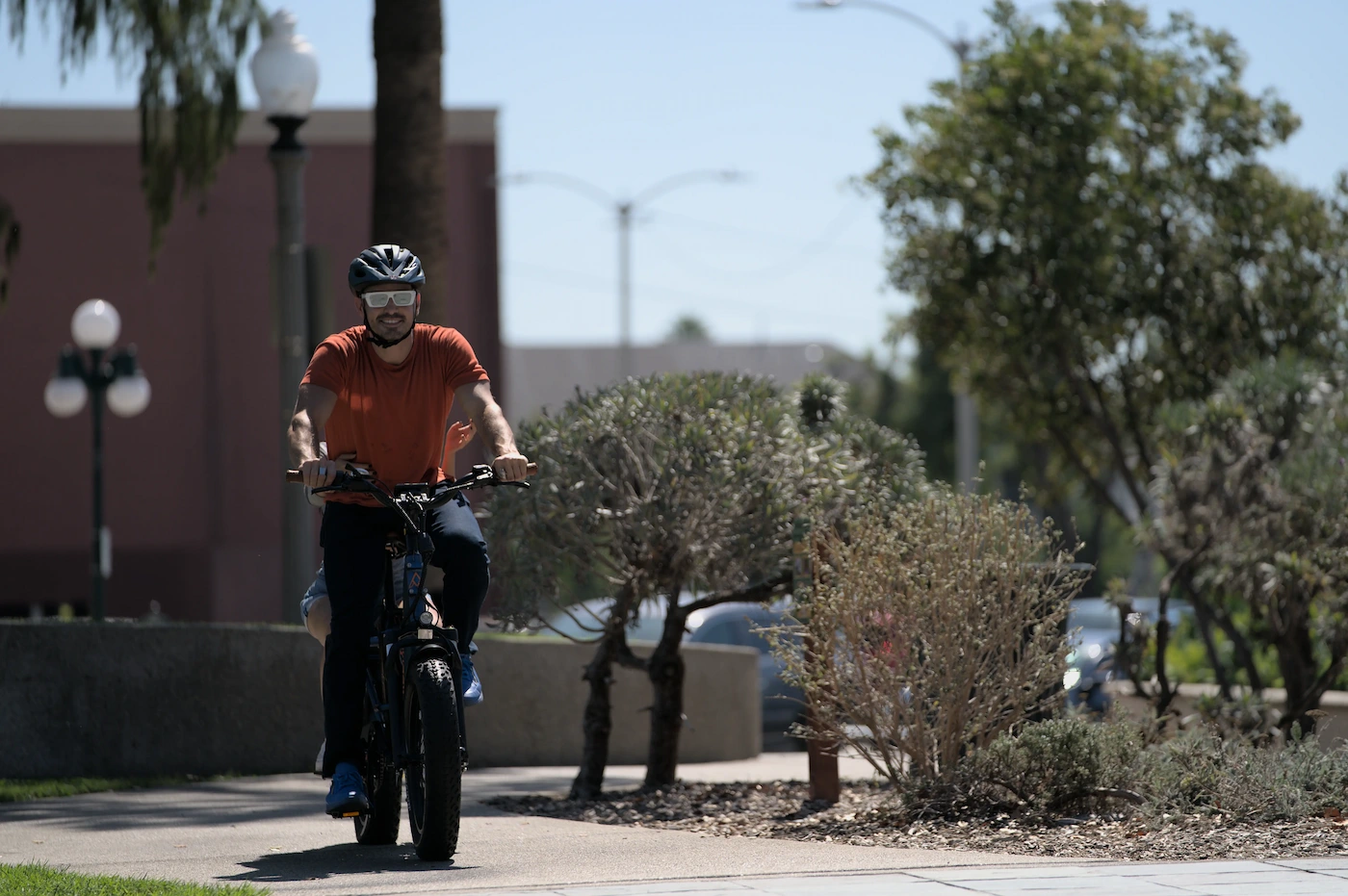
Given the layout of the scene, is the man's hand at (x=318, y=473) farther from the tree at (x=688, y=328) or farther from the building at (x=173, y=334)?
the tree at (x=688, y=328)

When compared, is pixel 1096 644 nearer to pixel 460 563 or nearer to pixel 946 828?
pixel 946 828

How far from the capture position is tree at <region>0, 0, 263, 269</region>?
11.1 meters

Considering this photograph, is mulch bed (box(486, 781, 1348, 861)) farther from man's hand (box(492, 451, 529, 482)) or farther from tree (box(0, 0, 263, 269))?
tree (box(0, 0, 263, 269))

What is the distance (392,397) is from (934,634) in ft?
8.17

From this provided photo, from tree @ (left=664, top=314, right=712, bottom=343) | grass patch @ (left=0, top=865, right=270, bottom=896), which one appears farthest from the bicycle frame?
tree @ (left=664, top=314, right=712, bottom=343)

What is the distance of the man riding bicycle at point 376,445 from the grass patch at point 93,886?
0.57 metres

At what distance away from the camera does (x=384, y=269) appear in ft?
19.4

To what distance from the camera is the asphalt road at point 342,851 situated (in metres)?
5.44

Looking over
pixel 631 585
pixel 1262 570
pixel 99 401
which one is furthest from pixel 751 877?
pixel 99 401

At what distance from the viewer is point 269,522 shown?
80.9 feet

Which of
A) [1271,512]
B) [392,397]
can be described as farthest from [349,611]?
[1271,512]

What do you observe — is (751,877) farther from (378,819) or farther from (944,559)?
(944,559)

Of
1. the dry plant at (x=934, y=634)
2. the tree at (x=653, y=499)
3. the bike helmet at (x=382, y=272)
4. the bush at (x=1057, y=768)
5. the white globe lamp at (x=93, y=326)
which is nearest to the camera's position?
the bike helmet at (x=382, y=272)

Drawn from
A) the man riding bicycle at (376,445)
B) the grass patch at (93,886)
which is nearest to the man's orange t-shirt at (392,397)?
the man riding bicycle at (376,445)
